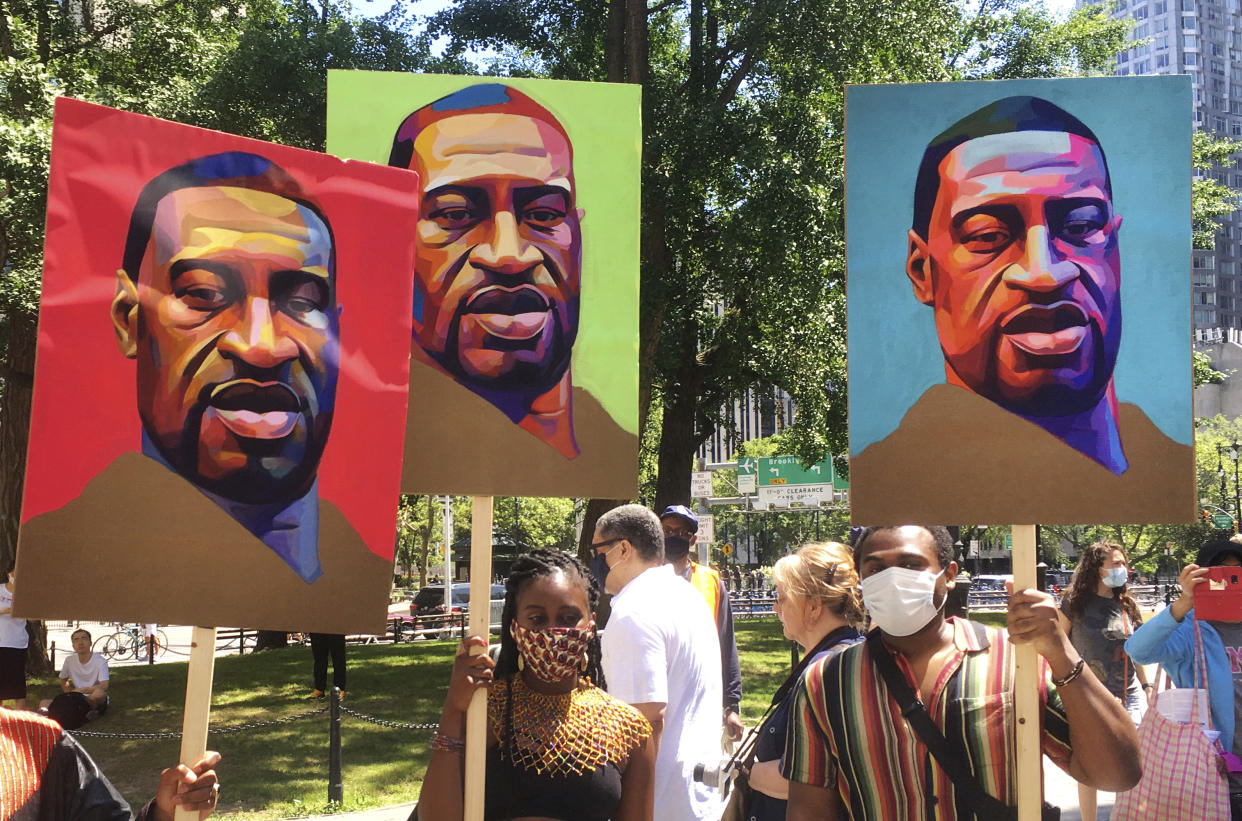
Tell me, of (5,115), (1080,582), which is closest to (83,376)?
(1080,582)

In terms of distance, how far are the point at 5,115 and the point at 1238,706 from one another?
14064mm

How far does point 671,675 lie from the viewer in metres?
4.49

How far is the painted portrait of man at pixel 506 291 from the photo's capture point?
3.90 m

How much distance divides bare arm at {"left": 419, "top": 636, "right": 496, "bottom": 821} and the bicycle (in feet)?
80.1

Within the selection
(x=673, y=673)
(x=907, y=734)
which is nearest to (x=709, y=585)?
(x=673, y=673)

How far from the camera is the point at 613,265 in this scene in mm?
4117

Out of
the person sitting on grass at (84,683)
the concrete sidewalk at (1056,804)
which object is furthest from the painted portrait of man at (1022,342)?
the person sitting on grass at (84,683)

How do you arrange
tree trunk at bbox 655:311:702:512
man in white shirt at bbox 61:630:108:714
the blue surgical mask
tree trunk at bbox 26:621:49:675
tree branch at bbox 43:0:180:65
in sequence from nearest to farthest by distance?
the blue surgical mask → man in white shirt at bbox 61:630:108:714 → tree branch at bbox 43:0:180:65 → tree trunk at bbox 26:621:49:675 → tree trunk at bbox 655:311:702:512

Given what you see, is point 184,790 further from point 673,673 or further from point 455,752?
point 673,673

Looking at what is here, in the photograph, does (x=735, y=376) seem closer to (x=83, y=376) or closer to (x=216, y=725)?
(x=216, y=725)

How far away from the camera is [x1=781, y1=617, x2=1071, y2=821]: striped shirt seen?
294 centimetres

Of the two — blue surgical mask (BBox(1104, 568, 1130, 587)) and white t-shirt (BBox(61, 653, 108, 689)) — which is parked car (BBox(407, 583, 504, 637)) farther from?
blue surgical mask (BBox(1104, 568, 1130, 587))

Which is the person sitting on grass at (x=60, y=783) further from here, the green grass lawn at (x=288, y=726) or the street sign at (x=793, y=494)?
the street sign at (x=793, y=494)

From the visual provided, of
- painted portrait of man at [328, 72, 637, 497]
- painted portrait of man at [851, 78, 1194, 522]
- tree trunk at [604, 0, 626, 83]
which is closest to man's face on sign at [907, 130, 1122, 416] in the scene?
painted portrait of man at [851, 78, 1194, 522]
